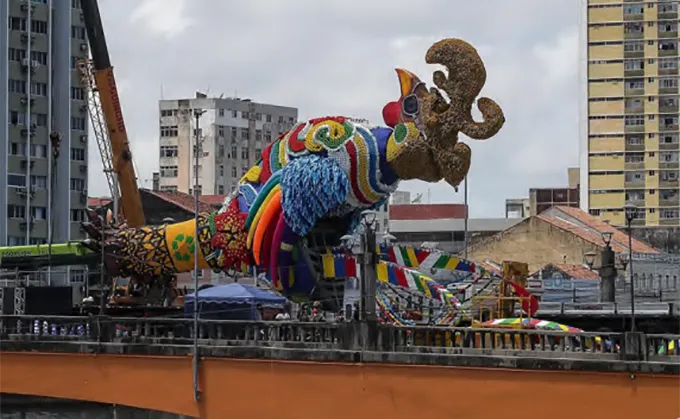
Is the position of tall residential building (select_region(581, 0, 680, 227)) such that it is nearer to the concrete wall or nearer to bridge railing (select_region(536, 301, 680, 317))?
the concrete wall

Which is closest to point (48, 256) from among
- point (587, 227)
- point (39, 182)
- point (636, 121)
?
point (39, 182)

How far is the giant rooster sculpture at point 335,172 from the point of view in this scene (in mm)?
37906

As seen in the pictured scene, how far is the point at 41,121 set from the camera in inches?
2901

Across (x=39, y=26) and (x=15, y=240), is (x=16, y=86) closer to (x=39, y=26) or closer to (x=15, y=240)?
(x=39, y=26)

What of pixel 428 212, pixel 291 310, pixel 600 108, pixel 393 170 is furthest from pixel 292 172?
pixel 428 212

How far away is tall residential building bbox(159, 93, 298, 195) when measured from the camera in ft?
346

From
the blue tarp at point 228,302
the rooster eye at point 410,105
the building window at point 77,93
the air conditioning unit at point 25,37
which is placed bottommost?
the blue tarp at point 228,302

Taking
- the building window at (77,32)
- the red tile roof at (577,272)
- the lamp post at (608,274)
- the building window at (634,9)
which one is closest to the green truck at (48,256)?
the lamp post at (608,274)

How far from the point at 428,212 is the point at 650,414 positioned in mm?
79712

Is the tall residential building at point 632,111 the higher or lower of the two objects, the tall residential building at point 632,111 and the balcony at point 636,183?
the higher

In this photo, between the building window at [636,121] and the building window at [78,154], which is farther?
the building window at [636,121]

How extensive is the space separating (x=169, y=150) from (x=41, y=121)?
33670 mm

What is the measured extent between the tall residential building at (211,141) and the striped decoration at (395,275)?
212 ft

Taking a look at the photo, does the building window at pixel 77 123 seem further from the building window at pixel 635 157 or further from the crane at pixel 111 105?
the building window at pixel 635 157
